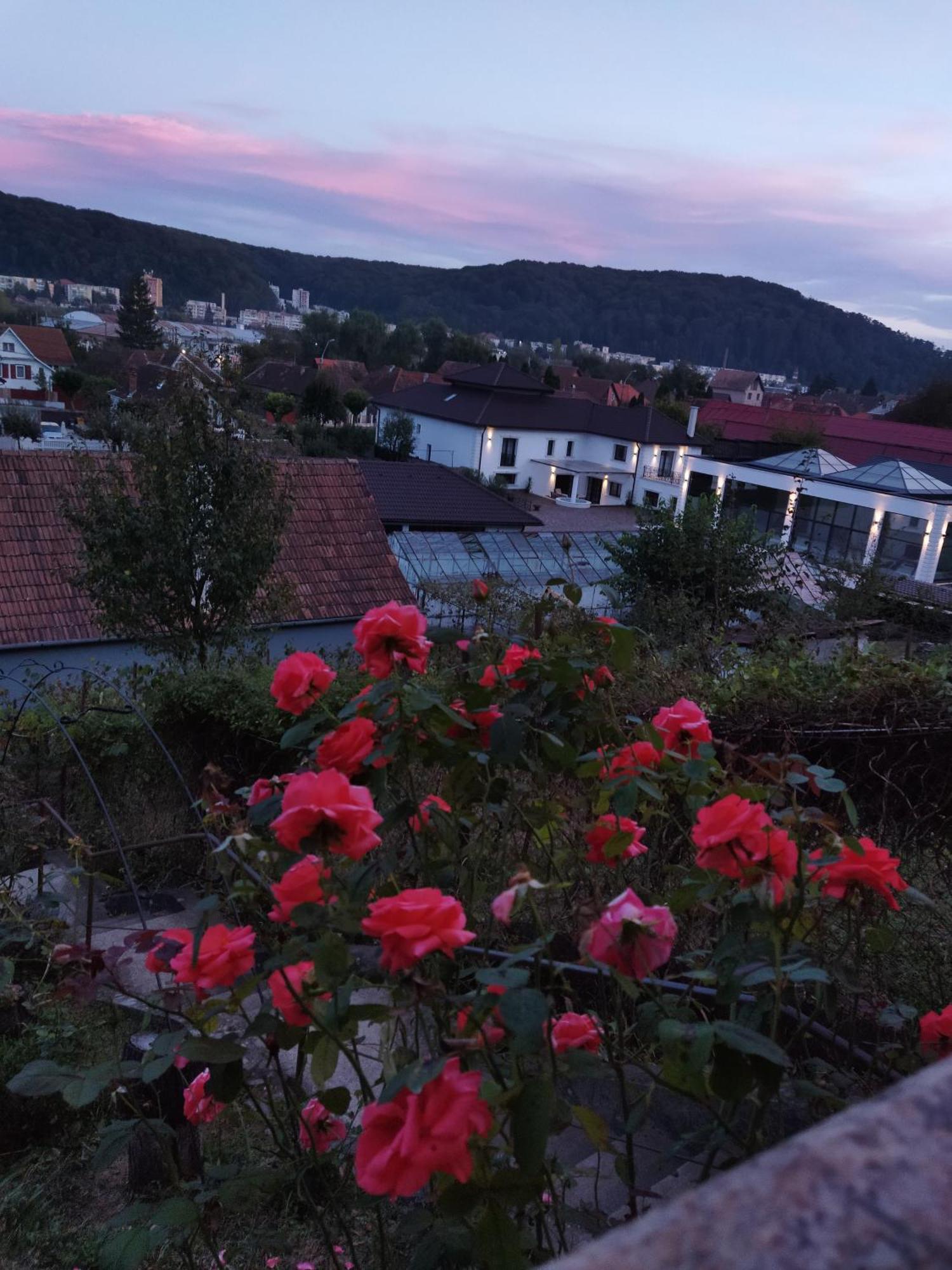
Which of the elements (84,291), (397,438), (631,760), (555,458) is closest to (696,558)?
(631,760)

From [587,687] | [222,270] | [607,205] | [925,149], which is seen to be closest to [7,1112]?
[587,687]

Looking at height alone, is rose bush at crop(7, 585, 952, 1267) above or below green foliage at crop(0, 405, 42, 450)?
above

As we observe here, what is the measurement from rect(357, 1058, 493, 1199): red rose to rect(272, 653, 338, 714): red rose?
2.51 ft

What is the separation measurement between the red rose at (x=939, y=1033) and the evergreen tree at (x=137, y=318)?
7619 centimetres

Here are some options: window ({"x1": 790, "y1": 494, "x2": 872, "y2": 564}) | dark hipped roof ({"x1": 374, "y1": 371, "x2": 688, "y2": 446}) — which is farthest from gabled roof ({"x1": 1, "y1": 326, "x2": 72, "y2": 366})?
window ({"x1": 790, "y1": 494, "x2": 872, "y2": 564})

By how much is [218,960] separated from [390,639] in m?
0.59

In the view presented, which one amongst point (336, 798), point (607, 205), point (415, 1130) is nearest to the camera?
point (415, 1130)

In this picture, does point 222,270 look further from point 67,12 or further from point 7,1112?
point 7,1112

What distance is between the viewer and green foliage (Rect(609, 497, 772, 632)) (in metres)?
11.6

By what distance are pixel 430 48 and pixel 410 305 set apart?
102 meters

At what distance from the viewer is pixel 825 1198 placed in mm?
284

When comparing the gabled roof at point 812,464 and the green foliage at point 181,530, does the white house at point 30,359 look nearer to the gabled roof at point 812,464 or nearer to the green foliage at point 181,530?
the gabled roof at point 812,464

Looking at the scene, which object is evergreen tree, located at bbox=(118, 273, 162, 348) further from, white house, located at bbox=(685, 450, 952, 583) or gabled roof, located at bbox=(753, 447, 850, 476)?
white house, located at bbox=(685, 450, 952, 583)

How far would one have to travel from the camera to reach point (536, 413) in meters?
40.2
